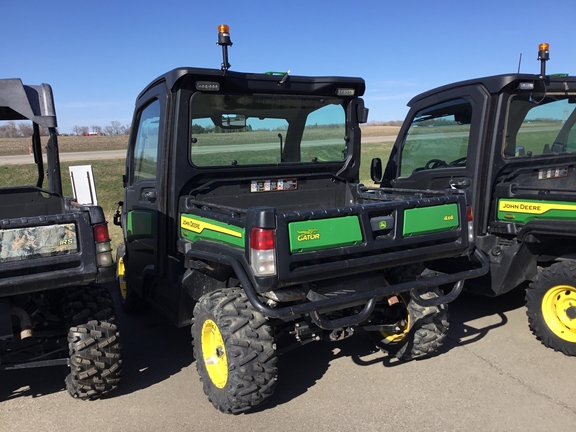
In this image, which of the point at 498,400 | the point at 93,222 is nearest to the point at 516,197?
the point at 498,400

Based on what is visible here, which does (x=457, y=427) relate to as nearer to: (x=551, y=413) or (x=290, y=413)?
(x=551, y=413)

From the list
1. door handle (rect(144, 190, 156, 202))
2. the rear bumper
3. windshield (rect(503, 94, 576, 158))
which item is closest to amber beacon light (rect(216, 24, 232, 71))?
door handle (rect(144, 190, 156, 202))

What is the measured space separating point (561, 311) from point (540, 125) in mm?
1965

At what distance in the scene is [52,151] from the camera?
3965 mm

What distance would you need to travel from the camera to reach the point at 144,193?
4520 millimetres

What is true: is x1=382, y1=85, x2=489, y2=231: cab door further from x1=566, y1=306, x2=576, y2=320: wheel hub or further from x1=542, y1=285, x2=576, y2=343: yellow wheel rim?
x1=566, y1=306, x2=576, y2=320: wheel hub

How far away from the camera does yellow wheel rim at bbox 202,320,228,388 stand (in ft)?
11.4

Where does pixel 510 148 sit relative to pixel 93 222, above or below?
above

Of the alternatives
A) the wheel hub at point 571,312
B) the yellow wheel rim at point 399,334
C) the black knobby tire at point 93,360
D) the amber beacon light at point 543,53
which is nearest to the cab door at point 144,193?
the black knobby tire at point 93,360

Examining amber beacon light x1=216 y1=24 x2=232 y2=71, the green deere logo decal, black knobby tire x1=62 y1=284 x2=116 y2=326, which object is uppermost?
amber beacon light x1=216 y1=24 x2=232 y2=71

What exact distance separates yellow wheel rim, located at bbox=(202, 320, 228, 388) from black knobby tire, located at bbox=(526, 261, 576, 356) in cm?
265

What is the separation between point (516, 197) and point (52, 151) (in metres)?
3.90

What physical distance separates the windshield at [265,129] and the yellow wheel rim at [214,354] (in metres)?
1.33

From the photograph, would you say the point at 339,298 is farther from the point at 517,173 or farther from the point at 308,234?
the point at 517,173
